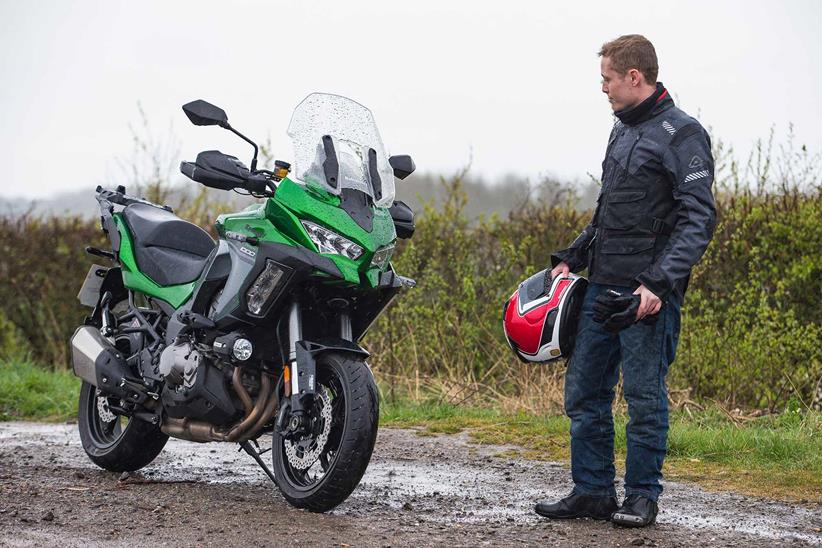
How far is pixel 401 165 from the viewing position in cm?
579

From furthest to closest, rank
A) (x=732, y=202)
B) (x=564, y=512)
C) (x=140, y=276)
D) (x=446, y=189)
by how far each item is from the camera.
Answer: (x=446, y=189) < (x=732, y=202) < (x=140, y=276) < (x=564, y=512)

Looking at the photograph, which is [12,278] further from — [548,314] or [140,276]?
[548,314]

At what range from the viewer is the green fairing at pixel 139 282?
6051mm

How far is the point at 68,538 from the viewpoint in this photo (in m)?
4.62

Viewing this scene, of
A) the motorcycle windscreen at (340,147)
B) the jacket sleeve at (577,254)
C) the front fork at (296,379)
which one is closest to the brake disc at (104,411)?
the front fork at (296,379)

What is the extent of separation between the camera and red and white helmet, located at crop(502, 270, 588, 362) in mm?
5258

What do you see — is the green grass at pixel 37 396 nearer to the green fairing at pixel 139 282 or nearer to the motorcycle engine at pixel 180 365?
the green fairing at pixel 139 282

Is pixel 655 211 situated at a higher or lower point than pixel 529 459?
higher

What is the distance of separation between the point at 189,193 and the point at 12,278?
7.23 ft

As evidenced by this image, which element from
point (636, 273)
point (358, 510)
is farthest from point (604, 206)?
point (358, 510)

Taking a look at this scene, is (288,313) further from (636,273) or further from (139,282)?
(636,273)

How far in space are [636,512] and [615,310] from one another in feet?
3.08

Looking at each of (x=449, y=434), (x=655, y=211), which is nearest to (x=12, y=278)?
(x=449, y=434)

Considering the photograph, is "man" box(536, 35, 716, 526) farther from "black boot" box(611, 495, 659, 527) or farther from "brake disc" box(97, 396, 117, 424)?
"brake disc" box(97, 396, 117, 424)
